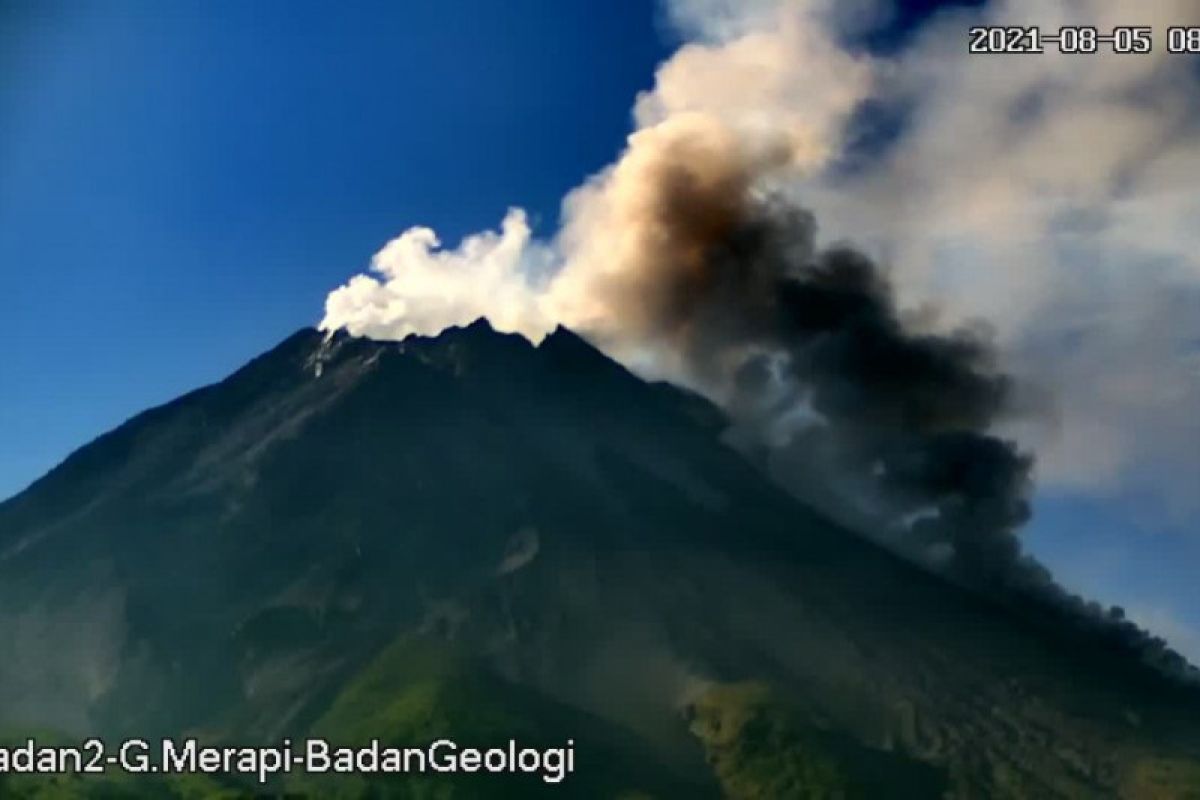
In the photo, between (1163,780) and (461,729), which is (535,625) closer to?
(461,729)

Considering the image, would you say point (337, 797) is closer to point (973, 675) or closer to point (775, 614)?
point (775, 614)

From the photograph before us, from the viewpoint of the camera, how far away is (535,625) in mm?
165625

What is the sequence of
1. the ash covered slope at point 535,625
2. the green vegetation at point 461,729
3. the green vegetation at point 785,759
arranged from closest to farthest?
1. the green vegetation at point 461,729
2. the green vegetation at point 785,759
3. the ash covered slope at point 535,625

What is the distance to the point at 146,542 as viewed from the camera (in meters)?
185

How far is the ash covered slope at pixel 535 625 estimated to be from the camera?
504ft

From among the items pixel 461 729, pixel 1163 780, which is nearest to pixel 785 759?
pixel 461 729

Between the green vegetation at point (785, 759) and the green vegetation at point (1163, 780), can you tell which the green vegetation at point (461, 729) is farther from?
the green vegetation at point (1163, 780)

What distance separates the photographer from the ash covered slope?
15375cm

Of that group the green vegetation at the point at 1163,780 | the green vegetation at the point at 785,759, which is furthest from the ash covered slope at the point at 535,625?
the green vegetation at the point at 785,759

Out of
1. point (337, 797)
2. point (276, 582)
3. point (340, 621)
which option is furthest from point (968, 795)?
point (276, 582)

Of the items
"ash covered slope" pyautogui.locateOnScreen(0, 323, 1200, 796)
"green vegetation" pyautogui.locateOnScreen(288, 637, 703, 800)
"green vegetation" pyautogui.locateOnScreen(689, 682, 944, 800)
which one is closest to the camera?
"green vegetation" pyautogui.locateOnScreen(288, 637, 703, 800)

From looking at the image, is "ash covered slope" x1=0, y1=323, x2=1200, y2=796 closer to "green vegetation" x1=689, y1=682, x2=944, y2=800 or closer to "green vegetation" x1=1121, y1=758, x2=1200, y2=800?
"green vegetation" x1=1121, y1=758, x2=1200, y2=800

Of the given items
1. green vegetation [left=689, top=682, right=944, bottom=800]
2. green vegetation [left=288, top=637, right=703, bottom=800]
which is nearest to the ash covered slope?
green vegetation [left=689, top=682, right=944, bottom=800]

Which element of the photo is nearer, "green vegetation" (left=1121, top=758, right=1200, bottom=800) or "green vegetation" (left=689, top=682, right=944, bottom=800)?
"green vegetation" (left=689, top=682, right=944, bottom=800)
